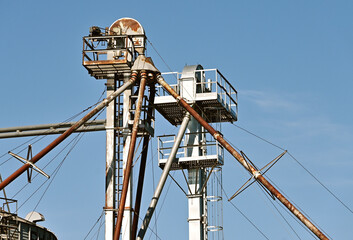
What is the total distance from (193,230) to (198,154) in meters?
4.63

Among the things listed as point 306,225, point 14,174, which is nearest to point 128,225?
point 14,174

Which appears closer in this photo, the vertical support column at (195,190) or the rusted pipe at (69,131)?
the rusted pipe at (69,131)

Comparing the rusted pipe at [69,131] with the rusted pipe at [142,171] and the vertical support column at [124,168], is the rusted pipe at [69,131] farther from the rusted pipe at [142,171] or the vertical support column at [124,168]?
the rusted pipe at [142,171]

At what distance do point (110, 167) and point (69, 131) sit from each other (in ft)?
11.4

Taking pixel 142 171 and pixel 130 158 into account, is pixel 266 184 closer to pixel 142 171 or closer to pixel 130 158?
pixel 130 158

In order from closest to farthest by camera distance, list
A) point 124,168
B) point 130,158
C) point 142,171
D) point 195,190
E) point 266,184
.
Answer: point 266,184 < point 130,158 < point 124,168 < point 142,171 < point 195,190

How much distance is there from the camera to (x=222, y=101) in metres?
55.9

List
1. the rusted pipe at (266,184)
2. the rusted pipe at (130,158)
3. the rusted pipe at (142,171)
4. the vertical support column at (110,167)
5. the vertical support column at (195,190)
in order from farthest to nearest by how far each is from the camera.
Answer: the vertical support column at (195,190) < the rusted pipe at (142,171) < the vertical support column at (110,167) < the rusted pipe at (130,158) < the rusted pipe at (266,184)

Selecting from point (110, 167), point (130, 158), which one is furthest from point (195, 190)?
point (130, 158)

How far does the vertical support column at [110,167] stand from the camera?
50875 millimetres

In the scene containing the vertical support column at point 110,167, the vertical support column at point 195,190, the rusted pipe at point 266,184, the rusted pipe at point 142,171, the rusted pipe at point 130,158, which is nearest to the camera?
the rusted pipe at point 266,184

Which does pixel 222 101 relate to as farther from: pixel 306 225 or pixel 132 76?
pixel 306 225

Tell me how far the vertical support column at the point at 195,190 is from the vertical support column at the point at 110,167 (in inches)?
227

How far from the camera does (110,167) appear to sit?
170ft
